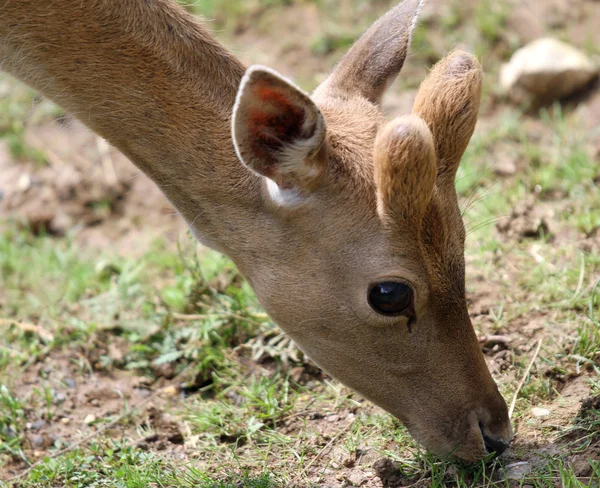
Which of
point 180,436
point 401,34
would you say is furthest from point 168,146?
point 180,436

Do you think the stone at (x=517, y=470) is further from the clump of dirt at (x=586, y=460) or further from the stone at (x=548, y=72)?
the stone at (x=548, y=72)

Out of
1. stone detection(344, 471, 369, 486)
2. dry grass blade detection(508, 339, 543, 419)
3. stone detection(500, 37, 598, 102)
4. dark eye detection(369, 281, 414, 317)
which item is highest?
stone detection(500, 37, 598, 102)

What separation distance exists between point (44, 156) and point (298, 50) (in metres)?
2.80

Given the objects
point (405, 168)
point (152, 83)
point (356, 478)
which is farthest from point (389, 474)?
point (152, 83)

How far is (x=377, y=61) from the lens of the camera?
4.75 metres

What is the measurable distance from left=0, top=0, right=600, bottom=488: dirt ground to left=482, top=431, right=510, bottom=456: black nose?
3.9 inches

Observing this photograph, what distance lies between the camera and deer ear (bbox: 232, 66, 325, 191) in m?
3.85

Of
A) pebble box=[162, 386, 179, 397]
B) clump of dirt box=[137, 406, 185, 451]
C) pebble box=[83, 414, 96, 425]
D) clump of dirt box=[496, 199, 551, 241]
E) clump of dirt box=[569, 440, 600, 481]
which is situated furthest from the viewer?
clump of dirt box=[496, 199, 551, 241]

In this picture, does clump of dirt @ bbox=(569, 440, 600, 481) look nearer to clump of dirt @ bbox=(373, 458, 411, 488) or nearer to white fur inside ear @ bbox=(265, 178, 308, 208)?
clump of dirt @ bbox=(373, 458, 411, 488)

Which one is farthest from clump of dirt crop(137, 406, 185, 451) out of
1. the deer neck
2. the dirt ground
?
the deer neck

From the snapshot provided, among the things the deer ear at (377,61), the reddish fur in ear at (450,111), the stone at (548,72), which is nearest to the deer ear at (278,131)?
the reddish fur in ear at (450,111)

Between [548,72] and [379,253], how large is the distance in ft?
13.8

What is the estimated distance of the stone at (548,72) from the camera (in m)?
7.56

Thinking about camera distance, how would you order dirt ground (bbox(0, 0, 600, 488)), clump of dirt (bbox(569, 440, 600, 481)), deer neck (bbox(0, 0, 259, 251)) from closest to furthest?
clump of dirt (bbox(569, 440, 600, 481)) → deer neck (bbox(0, 0, 259, 251)) → dirt ground (bbox(0, 0, 600, 488))
